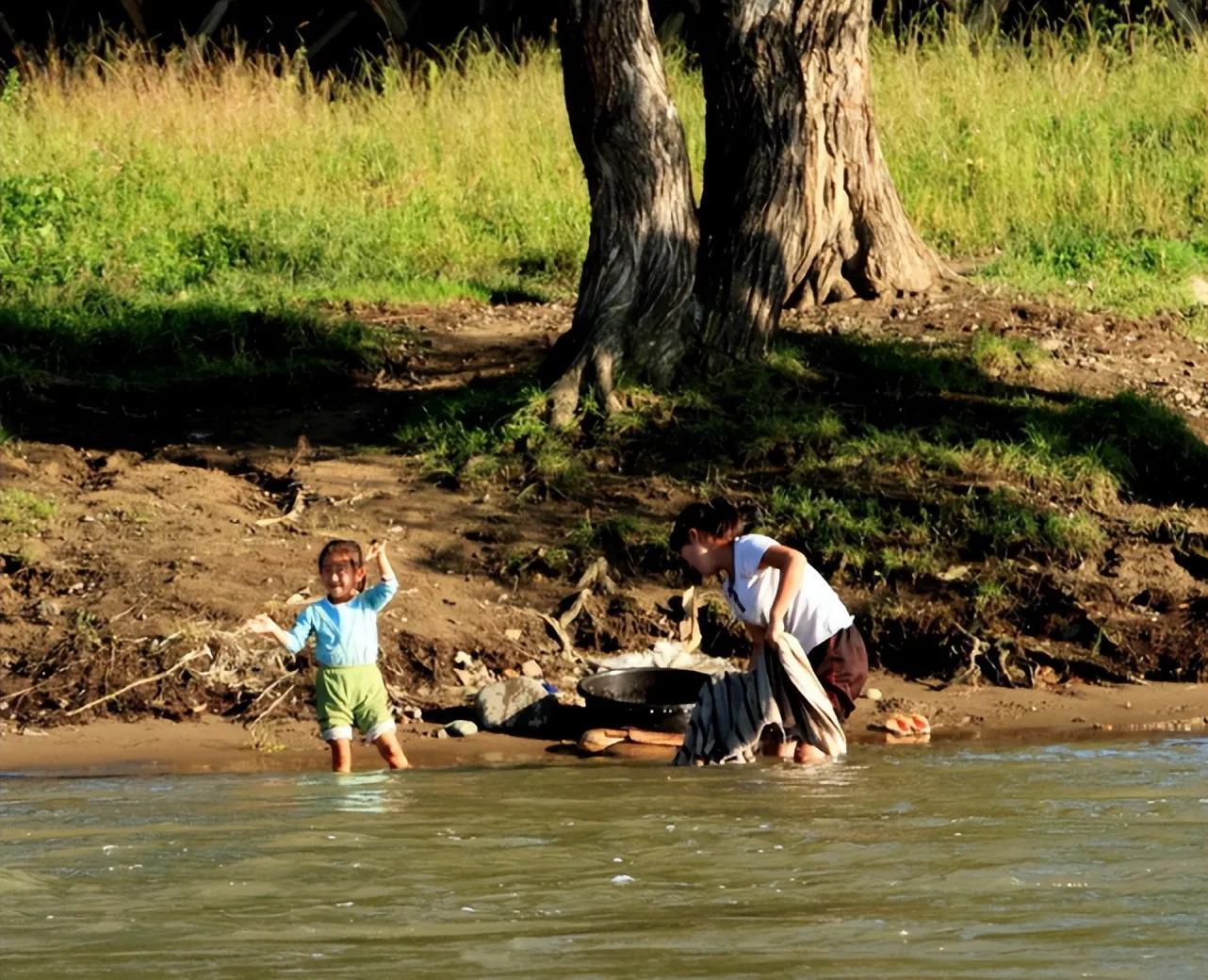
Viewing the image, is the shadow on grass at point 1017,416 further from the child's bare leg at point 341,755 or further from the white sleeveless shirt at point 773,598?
the child's bare leg at point 341,755

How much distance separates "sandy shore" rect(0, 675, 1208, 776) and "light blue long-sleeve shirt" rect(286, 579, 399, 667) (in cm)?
46

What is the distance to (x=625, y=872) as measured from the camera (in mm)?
5832

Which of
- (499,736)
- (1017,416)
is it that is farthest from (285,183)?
(499,736)

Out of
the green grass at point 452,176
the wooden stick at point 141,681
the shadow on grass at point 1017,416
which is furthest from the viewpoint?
the green grass at point 452,176

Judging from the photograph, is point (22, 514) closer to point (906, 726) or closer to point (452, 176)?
point (906, 726)

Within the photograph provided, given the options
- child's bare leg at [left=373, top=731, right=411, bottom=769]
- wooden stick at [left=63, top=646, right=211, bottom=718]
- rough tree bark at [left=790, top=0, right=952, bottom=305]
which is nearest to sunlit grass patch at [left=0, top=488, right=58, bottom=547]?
wooden stick at [left=63, top=646, right=211, bottom=718]

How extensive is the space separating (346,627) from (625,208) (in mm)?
4056

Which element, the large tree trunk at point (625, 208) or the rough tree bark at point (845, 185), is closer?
the large tree trunk at point (625, 208)

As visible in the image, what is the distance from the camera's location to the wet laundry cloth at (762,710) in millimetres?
7934

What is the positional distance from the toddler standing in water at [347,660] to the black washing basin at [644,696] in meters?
0.86

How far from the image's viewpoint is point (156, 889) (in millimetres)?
5625

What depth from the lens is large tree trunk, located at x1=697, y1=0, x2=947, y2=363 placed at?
1183cm

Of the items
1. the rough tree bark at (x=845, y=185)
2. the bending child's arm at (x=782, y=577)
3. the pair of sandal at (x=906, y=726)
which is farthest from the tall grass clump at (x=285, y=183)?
the bending child's arm at (x=782, y=577)

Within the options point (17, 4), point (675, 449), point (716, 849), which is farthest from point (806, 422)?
point (17, 4)
